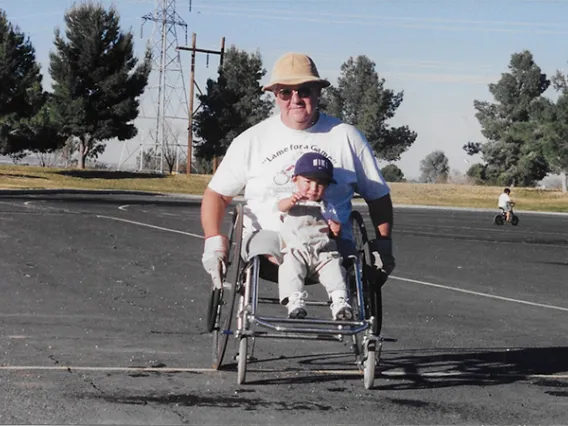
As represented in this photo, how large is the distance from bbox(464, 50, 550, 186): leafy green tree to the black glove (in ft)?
319

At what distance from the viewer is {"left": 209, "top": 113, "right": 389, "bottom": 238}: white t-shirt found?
7.30m

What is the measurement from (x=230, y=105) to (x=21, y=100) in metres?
26.0

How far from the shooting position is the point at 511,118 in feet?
350

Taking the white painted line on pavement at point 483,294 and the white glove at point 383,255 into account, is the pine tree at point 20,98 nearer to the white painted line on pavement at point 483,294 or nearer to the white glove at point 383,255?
the white painted line on pavement at point 483,294

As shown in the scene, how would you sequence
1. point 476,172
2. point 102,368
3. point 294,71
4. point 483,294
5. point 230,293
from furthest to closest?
point 476,172
point 483,294
point 294,71
point 102,368
point 230,293

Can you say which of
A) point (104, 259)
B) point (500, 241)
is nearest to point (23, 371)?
point (104, 259)

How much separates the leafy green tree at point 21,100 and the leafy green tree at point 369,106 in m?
31.2

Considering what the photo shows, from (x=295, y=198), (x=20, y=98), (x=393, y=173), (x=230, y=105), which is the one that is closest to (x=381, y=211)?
(x=295, y=198)

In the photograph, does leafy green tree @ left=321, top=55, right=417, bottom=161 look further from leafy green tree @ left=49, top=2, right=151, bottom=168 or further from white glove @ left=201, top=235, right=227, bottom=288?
white glove @ left=201, top=235, right=227, bottom=288

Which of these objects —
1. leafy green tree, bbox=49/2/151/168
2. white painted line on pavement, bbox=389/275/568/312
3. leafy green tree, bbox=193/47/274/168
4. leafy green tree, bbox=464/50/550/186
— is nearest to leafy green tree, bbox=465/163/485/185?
leafy green tree, bbox=464/50/550/186

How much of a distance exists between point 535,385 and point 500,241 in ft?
70.2

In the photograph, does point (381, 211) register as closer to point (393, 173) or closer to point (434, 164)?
point (393, 173)

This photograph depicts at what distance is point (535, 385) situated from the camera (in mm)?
7176

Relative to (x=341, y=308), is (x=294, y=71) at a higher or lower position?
higher
